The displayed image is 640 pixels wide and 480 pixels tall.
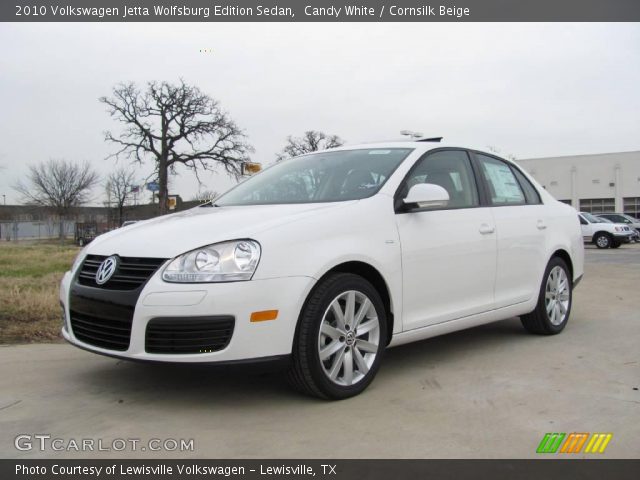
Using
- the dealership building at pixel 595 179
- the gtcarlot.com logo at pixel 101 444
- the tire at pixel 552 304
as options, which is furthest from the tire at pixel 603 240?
the dealership building at pixel 595 179

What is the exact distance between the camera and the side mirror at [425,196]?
3979mm

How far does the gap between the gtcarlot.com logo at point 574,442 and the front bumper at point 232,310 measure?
1.39 meters

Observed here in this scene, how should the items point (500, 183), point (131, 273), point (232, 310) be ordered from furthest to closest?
point (500, 183)
point (131, 273)
point (232, 310)

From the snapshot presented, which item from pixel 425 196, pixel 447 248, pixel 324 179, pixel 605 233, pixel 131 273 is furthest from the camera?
pixel 605 233

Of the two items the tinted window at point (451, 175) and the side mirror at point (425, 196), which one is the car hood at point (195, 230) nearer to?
the side mirror at point (425, 196)

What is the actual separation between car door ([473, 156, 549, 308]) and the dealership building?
164ft

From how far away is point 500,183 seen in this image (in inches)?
204

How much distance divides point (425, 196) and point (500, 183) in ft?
4.87

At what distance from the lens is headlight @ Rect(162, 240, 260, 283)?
324 cm

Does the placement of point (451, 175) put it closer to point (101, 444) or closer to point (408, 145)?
point (408, 145)

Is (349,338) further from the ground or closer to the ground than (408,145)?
closer to the ground
